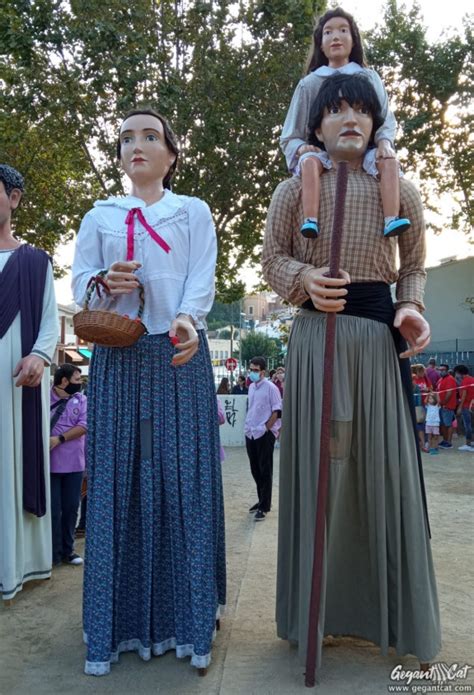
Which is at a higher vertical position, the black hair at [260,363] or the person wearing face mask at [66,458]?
the black hair at [260,363]

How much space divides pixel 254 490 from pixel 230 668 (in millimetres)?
5799

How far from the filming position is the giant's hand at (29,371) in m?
3.61

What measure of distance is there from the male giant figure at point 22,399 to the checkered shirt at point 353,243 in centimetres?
165

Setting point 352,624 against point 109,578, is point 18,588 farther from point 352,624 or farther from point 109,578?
point 352,624

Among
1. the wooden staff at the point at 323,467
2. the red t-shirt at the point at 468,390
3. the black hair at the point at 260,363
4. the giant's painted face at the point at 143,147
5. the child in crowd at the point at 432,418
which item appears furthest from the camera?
the red t-shirt at the point at 468,390

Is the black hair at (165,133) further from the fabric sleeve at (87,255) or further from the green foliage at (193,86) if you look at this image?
the green foliage at (193,86)

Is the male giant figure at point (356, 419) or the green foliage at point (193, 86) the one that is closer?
the male giant figure at point (356, 419)

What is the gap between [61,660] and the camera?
284 centimetres

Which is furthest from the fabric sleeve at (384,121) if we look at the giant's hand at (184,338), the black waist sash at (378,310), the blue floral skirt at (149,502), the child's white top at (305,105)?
the blue floral skirt at (149,502)

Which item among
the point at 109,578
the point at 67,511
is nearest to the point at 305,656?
the point at 109,578

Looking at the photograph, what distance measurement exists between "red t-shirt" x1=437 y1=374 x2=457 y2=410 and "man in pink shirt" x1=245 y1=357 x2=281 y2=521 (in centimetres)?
690

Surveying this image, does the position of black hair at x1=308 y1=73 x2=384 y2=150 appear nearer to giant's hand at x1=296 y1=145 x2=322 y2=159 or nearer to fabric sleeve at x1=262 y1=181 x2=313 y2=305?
giant's hand at x1=296 y1=145 x2=322 y2=159

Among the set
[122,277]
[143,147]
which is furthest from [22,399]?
[143,147]

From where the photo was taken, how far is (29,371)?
3.61 metres
